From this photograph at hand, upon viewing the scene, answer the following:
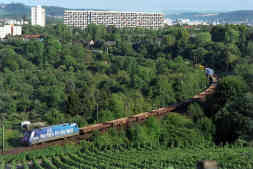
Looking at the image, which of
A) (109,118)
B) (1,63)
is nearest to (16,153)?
(109,118)

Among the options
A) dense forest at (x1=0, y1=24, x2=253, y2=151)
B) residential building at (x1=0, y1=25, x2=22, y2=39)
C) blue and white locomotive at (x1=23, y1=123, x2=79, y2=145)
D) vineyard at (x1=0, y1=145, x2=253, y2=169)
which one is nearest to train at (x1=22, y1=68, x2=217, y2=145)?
blue and white locomotive at (x1=23, y1=123, x2=79, y2=145)

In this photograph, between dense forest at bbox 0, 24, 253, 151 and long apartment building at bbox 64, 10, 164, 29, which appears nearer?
dense forest at bbox 0, 24, 253, 151

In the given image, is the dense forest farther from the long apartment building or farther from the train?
the long apartment building

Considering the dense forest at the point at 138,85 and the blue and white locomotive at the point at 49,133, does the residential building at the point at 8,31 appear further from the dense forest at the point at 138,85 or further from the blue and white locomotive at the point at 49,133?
the blue and white locomotive at the point at 49,133

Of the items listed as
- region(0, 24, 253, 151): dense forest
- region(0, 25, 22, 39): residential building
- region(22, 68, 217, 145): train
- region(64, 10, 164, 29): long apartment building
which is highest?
region(64, 10, 164, 29): long apartment building

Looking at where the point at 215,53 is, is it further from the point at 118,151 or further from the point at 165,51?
the point at 118,151
